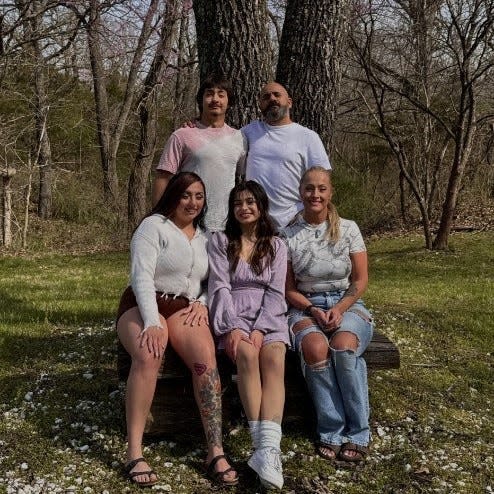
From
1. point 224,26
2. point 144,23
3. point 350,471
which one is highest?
point 144,23

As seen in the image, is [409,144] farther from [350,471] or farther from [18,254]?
[350,471]

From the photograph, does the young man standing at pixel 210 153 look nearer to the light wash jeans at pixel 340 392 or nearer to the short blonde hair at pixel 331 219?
the short blonde hair at pixel 331 219

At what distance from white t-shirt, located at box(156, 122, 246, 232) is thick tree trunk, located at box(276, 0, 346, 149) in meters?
1.18

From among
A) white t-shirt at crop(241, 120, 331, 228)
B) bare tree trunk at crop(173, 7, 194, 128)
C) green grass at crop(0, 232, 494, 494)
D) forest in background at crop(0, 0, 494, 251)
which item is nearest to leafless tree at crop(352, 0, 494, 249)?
forest in background at crop(0, 0, 494, 251)

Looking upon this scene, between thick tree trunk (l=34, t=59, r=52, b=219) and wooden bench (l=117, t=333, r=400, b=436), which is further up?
thick tree trunk (l=34, t=59, r=52, b=219)

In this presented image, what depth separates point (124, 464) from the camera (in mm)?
3479

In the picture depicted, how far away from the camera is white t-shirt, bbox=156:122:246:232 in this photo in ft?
13.3

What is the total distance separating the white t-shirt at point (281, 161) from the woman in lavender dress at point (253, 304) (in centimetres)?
44

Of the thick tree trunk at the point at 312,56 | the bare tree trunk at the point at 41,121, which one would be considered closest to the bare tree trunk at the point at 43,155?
Answer: the bare tree trunk at the point at 41,121

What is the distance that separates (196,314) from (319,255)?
91 centimetres

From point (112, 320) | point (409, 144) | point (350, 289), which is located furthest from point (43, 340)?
point (409, 144)

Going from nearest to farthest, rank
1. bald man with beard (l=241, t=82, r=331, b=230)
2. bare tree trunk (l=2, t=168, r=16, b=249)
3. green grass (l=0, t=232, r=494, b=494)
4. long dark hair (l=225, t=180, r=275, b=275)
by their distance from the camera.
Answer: green grass (l=0, t=232, r=494, b=494)
long dark hair (l=225, t=180, r=275, b=275)
bald man with beard (l=241, t=82, r=331, b=230)
bare tree trunk (l=2, t=168, r=16, b=249)

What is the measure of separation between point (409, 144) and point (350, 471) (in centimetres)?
1441

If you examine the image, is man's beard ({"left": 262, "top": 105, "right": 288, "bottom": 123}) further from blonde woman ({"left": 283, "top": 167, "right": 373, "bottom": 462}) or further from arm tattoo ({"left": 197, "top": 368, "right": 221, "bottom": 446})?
arm tattoo ({"left": 197, "top": 368, "right": 221, "bottom": 446})
